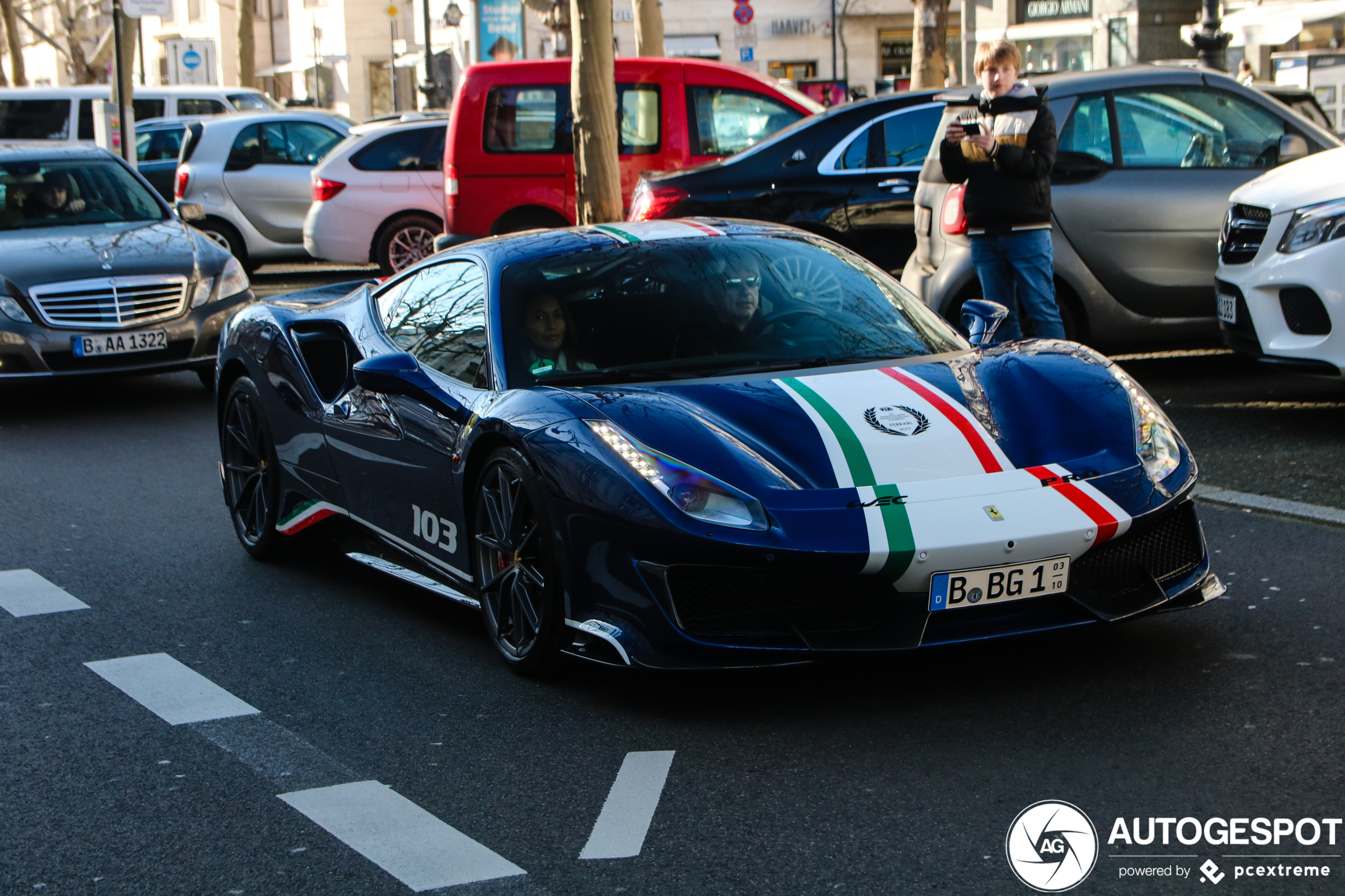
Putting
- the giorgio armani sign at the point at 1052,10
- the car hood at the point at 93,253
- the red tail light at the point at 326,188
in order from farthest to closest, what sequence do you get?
the giorgio armani sign at the point at 1052,10 < the red tail light at the point at 326,188 < the car hood at the point at 93,253

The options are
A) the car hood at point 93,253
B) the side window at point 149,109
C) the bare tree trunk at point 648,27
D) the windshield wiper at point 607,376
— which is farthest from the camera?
the bare tree trunk at point 648,27

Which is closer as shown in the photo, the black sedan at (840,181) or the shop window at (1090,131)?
the shop window at (1090,131)

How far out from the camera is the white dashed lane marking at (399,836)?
355 cm

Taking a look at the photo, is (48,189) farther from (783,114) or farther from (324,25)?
(324,25)

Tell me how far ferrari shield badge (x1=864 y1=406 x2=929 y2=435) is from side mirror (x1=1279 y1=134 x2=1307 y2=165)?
5.17m

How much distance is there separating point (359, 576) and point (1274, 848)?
3.81 m

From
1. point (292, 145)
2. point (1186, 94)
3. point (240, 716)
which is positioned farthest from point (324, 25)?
point (240, 716)

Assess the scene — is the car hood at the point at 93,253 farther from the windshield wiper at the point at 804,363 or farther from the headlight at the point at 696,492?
the headlight at the point at 696,492

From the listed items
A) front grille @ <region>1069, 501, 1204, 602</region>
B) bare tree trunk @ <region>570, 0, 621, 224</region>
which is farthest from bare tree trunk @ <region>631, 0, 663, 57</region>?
front grille @ <region>1069, 501, 1204, 602</region>

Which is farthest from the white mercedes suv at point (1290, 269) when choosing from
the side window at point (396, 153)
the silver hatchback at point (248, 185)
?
the silver hatchback at point (248, 185)

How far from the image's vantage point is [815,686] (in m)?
4.68

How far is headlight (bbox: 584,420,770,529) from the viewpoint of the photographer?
4293 millimetres

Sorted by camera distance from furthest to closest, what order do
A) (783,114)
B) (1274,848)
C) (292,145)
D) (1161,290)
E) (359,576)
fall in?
(292,145) → (783,114) → (1161,290) → (359,576) → (1274,848)

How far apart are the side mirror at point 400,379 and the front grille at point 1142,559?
197cm
